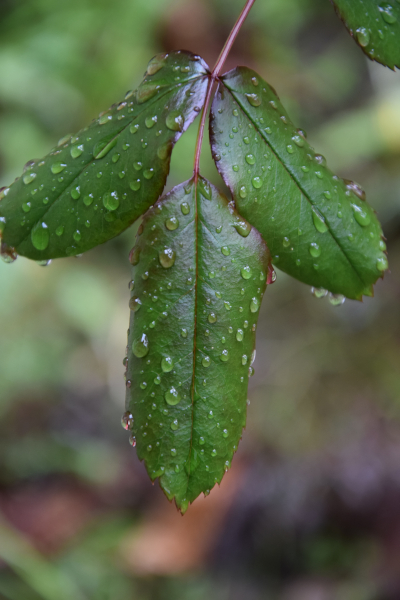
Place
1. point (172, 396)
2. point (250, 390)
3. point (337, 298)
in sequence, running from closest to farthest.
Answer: point (172, 396) < point (337, 298) < point (250, 390)

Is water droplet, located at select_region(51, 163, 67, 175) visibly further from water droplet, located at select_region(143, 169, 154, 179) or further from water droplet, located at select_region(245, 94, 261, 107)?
water droplet, located at select_region(245, 94, 261, 107)

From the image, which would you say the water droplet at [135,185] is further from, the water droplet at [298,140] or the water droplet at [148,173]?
the water droplet at [298,140]

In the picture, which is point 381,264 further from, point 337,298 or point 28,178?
point 28,178

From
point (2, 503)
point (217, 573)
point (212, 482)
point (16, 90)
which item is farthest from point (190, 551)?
point (16, 90)

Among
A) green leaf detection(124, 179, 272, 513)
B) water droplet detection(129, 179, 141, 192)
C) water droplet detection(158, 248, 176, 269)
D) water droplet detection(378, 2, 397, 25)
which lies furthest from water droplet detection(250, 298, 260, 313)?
water droplet detection(378, 2, 397, 25)

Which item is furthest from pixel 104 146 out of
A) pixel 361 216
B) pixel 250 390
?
pixel 250 390

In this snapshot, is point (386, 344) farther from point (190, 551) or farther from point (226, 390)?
point (226, 390)

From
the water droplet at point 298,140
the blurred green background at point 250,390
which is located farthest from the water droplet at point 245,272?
the blurred green background at point 250,390
